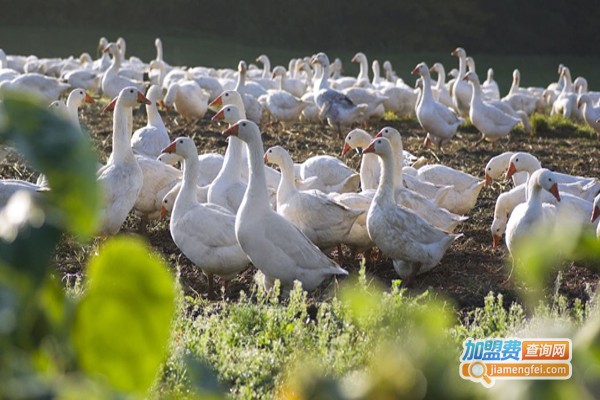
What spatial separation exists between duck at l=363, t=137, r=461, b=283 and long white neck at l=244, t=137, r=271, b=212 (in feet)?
2.88

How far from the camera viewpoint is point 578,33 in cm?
3681

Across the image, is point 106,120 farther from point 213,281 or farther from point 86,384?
point 86,384

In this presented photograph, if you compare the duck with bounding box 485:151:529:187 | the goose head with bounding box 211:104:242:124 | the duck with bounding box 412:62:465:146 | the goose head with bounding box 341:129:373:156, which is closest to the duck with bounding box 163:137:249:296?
the goose head with bounding box 211:104:242:124

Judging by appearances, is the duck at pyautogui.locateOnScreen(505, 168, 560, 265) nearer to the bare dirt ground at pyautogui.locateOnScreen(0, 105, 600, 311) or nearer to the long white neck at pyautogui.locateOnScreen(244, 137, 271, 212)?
the bare dirt ground at pyautogui.locateOnScreen(0, 105, 600, 311)

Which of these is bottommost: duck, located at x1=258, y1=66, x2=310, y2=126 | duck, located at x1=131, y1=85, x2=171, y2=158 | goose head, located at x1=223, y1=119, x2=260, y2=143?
duck, located at x1=258, y1=66, x2=310, y2=126

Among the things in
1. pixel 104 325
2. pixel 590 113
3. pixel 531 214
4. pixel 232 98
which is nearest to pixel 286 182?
pixel 531 214

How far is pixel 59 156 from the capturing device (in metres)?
0.52

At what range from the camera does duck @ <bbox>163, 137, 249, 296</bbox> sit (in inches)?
239

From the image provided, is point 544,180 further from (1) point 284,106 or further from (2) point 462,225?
(1) point 284,106

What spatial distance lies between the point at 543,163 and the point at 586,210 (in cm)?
427

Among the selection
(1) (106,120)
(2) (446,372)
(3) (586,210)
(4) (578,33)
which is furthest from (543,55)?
(2) (446,372)

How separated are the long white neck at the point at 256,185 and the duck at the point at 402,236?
2.88ft

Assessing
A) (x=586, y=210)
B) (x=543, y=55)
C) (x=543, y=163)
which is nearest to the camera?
(x=586, y=210)

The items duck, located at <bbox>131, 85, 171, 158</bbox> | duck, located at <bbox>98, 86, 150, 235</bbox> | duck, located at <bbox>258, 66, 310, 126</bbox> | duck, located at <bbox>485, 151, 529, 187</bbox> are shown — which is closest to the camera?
duck, located at <bbox>98, 86, 150, 235</bbox>
